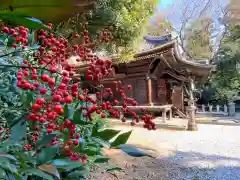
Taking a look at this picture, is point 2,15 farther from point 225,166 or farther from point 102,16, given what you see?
point 225,166

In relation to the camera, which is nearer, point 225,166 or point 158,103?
point 225,166

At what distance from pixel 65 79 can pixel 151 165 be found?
3268 millimetres

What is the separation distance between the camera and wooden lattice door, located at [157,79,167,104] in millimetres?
8923

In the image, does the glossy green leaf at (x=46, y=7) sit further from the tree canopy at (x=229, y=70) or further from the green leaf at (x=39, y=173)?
the tree canopy at (x=229, y=70)

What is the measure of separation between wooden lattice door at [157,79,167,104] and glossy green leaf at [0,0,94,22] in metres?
8.60

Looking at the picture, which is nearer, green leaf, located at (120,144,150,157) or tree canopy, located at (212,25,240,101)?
green leaf, located at (120,144,150,157)

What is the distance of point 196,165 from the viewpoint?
3.51m

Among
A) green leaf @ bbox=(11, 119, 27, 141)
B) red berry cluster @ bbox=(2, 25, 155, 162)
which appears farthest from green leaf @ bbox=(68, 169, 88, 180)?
green leaf @ bbox=(11, 119, 27, 141)

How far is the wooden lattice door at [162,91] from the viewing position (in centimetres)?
892

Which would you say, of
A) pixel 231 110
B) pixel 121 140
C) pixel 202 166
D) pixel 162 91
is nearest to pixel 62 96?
pixel 121 140

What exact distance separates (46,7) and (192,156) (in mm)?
4052

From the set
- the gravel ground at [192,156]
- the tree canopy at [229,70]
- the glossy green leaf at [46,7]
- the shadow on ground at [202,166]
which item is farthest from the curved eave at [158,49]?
the tree canopy at [229,70]

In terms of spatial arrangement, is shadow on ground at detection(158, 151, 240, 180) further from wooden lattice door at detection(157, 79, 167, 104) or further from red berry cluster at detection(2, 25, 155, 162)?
wooden lattice door at detection(157, 79, 167, 104)

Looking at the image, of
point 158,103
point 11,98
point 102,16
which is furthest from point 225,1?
point 11,98
